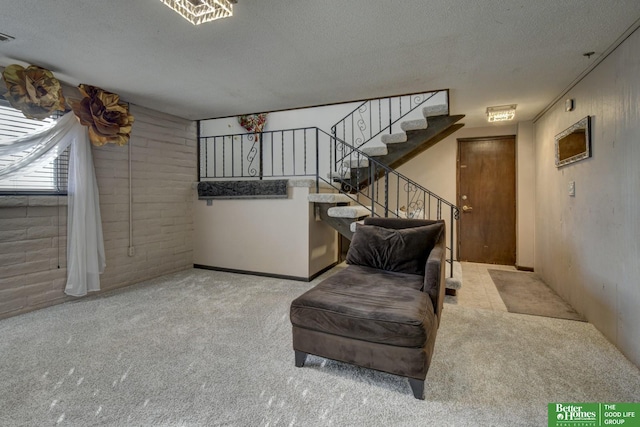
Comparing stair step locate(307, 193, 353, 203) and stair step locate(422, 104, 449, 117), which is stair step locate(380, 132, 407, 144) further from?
stair step locate(307, 193, 353, 203)

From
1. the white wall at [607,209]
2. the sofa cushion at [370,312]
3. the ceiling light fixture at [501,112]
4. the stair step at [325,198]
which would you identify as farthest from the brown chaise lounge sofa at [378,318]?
the ceiling light fixture at [501,112]

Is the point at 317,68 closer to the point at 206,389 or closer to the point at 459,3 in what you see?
the point at 459,3

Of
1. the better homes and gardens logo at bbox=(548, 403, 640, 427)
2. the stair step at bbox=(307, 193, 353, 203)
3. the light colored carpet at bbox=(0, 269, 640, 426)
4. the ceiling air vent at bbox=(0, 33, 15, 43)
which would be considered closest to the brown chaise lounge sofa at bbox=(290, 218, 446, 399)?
the light colored carpet at bbox=(0, 269, 640, 426)

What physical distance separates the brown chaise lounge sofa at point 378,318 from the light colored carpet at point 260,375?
16 centimetres

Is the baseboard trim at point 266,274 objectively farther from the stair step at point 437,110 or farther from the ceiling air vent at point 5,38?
the ceiling air vent at point 5,38

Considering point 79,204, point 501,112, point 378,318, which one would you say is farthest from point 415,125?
point 79,204

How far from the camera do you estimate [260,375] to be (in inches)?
70.7

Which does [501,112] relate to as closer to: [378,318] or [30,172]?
[378,318]

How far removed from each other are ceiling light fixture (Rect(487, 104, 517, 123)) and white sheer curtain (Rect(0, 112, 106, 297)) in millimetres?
4583

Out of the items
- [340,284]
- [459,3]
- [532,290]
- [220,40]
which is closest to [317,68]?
[220,40]

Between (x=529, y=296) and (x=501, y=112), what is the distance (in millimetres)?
2173

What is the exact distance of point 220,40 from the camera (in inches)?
84.9

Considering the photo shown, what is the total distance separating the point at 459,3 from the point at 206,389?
8.48ft

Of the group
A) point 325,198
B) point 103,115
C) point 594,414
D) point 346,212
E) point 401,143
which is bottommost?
point 594,414
